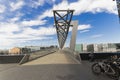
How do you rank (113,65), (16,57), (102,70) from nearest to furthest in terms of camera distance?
1. (113,65)
2. (102,70)
3. (16,57)

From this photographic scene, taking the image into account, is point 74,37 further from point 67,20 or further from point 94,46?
point 94,46

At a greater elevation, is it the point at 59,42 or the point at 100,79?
the point at 59,42

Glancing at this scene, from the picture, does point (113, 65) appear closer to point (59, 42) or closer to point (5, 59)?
point (5, 59)

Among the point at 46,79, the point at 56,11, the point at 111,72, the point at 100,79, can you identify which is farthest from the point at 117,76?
the point at 56,11

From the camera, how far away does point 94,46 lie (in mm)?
93688

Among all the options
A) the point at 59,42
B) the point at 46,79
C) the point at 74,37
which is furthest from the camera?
the point at 59,42

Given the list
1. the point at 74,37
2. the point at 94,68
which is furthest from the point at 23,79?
the point at 74,37

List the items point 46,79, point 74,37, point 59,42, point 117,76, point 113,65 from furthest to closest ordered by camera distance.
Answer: point 59,42
point 74,37
point 113,65
point 117,76
point 46,79

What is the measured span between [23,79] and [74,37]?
3401 cm

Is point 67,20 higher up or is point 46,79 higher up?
point 67,20

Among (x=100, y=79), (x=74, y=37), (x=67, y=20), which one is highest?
(x=67, y=20)

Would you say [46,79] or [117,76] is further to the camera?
[117,76]

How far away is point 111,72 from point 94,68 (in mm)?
1408

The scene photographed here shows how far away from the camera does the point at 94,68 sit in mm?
11789
